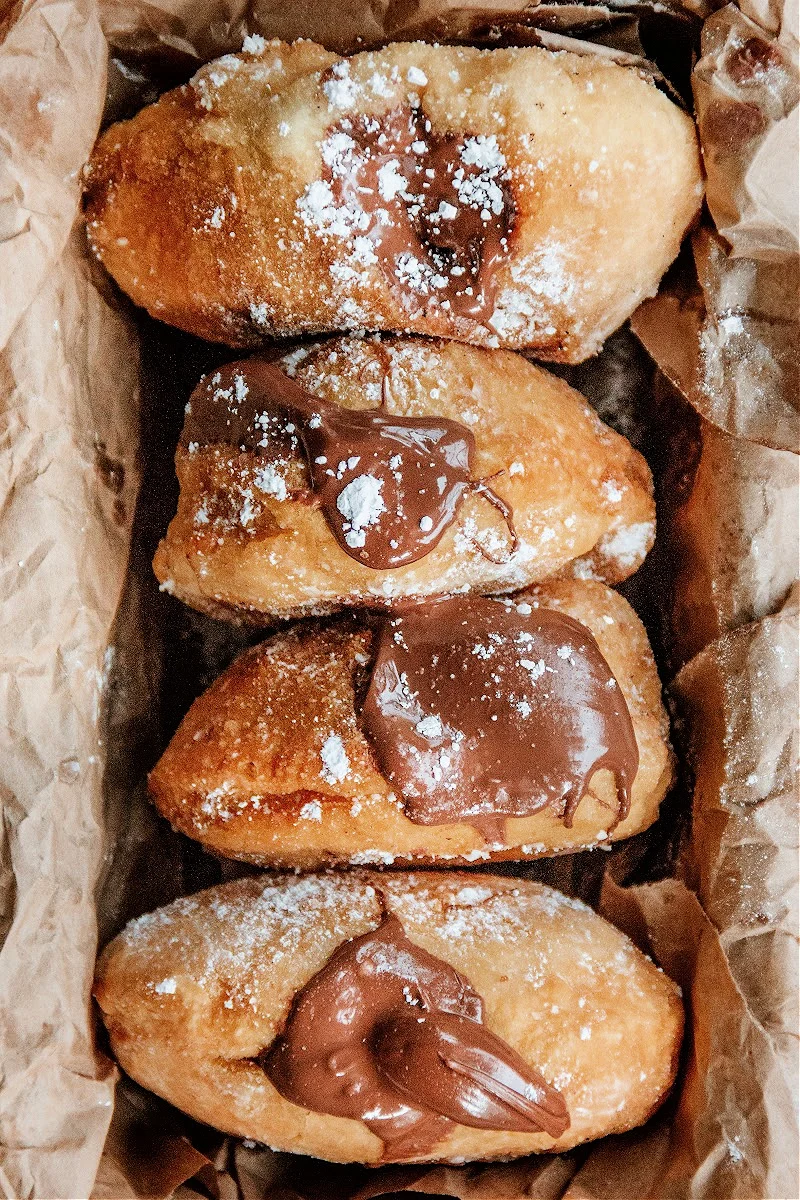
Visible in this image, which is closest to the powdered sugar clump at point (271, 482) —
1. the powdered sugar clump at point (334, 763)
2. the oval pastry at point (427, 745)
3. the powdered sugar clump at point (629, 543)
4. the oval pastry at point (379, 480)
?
the oval pastry at point (379, 480)

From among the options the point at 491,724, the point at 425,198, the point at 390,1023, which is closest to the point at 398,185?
the point at 425,198

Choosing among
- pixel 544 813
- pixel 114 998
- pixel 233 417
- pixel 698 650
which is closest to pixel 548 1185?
pixel 544 813

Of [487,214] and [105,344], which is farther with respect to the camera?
[105,344]

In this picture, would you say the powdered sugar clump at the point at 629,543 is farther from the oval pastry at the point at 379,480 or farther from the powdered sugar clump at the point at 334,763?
the powdered sugar clump at the point at 334,763

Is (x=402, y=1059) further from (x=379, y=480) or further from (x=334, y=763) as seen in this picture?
(x=379, y=480)

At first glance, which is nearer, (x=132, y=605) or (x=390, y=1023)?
(x=390, y=1023)

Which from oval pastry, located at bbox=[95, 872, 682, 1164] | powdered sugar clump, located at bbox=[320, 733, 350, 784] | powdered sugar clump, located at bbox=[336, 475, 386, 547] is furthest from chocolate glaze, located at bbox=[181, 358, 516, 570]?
oval pastry, located at bbox=[95, 872, 682, 1164]

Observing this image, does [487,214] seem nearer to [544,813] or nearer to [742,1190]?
[544,813]
